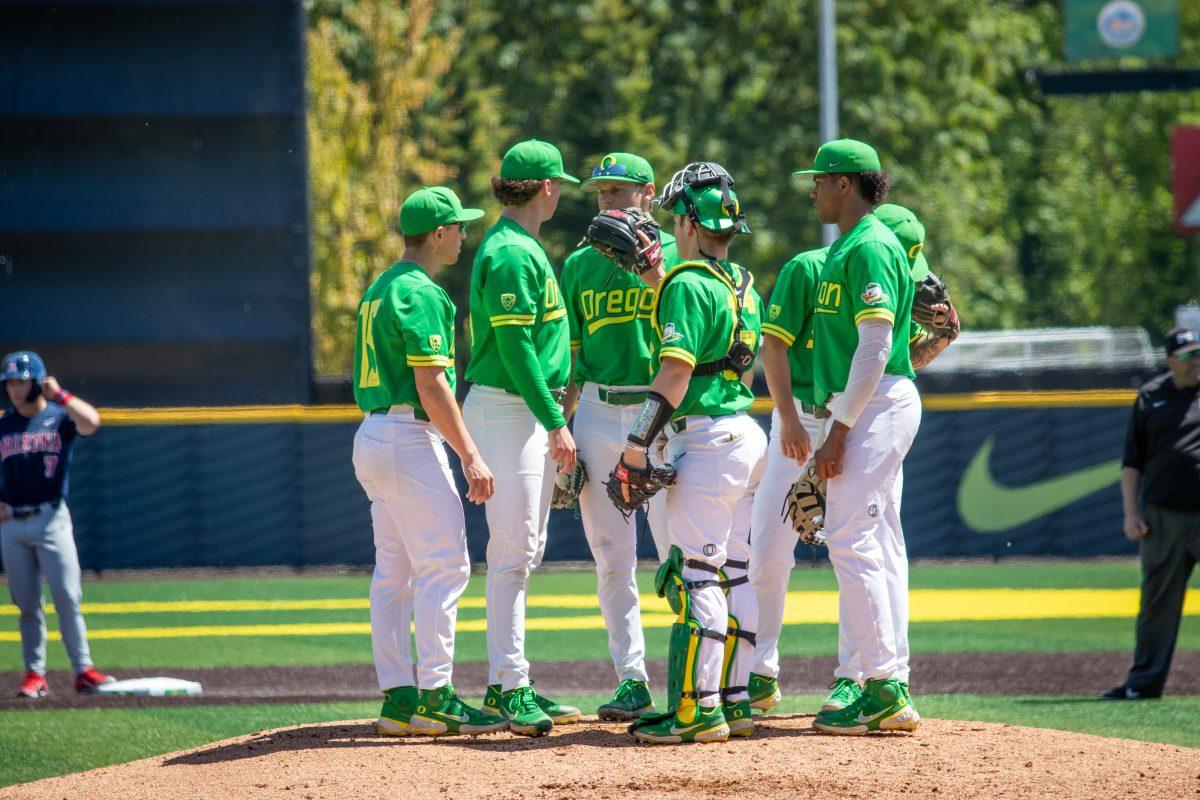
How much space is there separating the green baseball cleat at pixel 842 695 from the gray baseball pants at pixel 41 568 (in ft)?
14.6

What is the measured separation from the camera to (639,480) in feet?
18.1

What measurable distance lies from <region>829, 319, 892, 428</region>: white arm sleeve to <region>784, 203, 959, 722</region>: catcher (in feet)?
1.19

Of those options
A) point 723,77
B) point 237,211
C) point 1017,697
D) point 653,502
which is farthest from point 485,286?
point 723,77

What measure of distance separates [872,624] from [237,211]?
26.7ft

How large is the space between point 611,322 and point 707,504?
0.99 meters

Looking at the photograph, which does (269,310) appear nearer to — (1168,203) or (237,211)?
(237,211)

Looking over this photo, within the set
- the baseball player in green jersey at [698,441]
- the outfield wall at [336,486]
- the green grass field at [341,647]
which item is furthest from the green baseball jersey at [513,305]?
the outfield wall at [336,486]

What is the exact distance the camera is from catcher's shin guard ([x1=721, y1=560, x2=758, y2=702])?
19.2 feet

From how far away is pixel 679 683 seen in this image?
5.55 meters

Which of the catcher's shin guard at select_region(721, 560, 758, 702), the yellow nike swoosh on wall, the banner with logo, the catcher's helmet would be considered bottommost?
the yellow nike swoosh on wall

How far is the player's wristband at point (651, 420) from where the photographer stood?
546 cm

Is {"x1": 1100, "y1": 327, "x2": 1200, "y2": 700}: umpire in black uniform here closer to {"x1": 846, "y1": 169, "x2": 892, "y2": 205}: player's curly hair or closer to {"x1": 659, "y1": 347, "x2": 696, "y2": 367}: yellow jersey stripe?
{"x1": 846, "y1": 169, "x2": 892, "y2": 205}: player's curly hair

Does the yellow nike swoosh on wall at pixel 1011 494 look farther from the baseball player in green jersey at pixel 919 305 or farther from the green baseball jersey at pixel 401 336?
the green baseball jersey at pixel 401 336

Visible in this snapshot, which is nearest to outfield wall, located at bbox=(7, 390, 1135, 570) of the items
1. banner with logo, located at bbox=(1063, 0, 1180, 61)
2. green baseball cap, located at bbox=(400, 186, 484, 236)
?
banner with logo, located at bbox=(1063, 0, 1180, 61)
